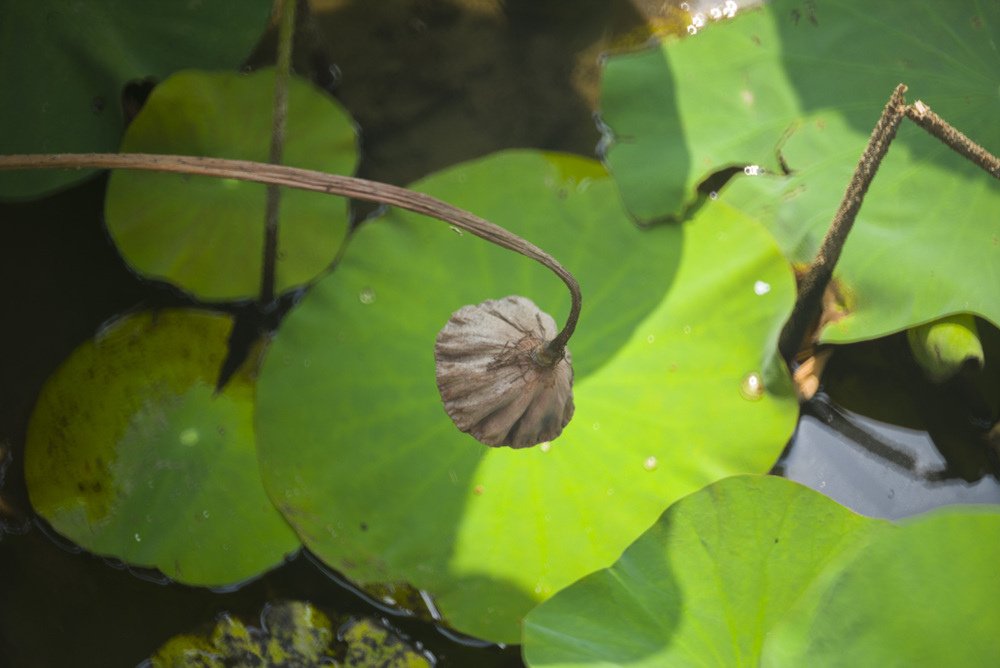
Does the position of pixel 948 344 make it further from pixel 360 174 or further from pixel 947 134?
pixel 360 174

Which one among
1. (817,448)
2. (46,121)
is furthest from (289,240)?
(817,448)

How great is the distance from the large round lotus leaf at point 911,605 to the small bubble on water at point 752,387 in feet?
1.11

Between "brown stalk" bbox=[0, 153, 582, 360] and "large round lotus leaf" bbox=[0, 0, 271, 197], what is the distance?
622mm

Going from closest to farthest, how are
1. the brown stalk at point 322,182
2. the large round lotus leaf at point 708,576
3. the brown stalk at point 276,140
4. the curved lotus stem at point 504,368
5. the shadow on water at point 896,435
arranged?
the brown stalk at point 322,182 → the curved lotus stem at point 504,368 → the large round lotus leaf at point 708,576 → the brown stalk at point 276,140 → the shadow on water at point 896,435

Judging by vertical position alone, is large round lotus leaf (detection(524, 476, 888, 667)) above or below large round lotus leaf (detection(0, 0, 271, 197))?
below

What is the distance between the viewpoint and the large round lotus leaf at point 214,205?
1.53 meters

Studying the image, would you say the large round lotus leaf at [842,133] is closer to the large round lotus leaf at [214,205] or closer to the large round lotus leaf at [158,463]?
the large round lotus leaf at [214,205]

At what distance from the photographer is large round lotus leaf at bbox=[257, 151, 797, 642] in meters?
1.33

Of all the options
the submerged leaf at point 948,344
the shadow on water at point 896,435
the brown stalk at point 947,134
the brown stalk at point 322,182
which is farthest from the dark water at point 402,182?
the brown stalk at point 322,182

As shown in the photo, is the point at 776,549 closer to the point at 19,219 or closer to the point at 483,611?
the point at 483,611

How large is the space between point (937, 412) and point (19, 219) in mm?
1917

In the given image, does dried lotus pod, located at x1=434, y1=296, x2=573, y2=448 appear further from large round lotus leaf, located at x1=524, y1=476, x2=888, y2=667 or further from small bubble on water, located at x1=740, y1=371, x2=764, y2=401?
small bubble on water, located at x1=740, y1=371, x2=764, y2=401

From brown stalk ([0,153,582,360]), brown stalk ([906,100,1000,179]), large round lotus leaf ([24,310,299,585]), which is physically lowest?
large round lotus leaf ([24,310,299,585])

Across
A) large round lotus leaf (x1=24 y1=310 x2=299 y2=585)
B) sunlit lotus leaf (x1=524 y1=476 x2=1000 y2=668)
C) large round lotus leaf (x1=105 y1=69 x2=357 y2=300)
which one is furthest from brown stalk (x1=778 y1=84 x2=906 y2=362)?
large round lotus leaf (x1=24 y1=310 x2=299 y2=585)
